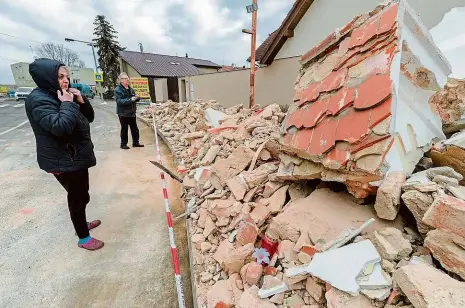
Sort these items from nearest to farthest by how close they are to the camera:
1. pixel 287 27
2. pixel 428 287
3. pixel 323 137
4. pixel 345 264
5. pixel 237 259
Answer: pixel 428 287
pixel 345 264
pixel 237 259
pixel 323 137
pixel 287 27

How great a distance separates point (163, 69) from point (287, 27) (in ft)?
71.7

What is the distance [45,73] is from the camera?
1.93m

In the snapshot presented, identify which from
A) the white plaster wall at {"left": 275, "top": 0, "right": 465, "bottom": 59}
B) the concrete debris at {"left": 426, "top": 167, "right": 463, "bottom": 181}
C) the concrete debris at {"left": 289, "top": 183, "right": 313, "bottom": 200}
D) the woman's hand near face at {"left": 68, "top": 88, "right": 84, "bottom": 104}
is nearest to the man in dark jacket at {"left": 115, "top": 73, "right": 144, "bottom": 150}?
the woman's hand near face at {"left": 68, "top": 88, "right": 84, "bottom": 104}

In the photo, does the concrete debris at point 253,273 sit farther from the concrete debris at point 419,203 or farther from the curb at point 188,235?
the concrete debris at point 419,203

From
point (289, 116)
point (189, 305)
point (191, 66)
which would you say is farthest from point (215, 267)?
point (191, 66)

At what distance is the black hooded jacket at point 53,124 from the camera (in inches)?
75.8

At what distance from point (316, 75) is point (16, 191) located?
4884 millimetres

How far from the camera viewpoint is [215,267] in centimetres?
199

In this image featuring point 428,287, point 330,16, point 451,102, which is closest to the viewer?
point 428,287

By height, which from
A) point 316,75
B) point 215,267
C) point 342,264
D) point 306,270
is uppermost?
point 316,75

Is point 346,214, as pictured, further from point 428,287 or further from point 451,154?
point 451,154

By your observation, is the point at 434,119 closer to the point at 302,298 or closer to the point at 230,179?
the point at 302,298

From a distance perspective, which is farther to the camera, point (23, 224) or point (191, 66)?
point (191, 66)

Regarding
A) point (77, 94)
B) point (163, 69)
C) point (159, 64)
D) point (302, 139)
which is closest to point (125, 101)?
point (77, 94)
